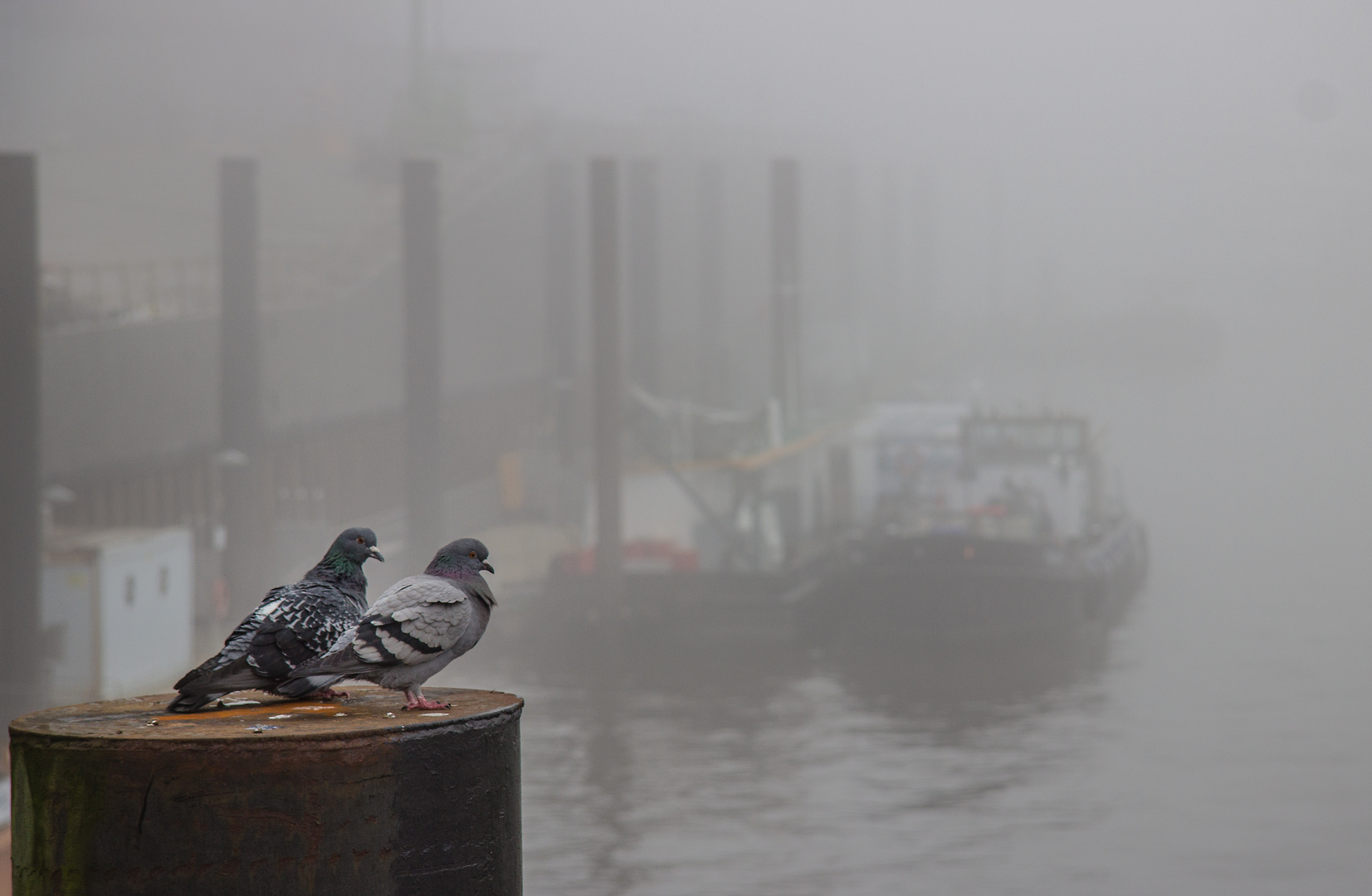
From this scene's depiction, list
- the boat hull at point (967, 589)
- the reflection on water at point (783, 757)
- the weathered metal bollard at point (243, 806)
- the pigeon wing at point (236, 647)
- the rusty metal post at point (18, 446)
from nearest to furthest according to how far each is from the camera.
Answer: the weathered metal bollard at point (243, 806) → the pigeon wing at point (236, 647) → the rusty metal post at point (18, 446) → the reflection on water at point (783, 757) → the boat hull at point (967, 589)

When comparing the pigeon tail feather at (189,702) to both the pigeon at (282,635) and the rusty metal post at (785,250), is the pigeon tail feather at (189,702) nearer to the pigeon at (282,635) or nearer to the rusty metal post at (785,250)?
the pigeon at (282,635)

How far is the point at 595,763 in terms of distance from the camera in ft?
97.7

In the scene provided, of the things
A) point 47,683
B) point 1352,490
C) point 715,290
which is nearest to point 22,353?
point 47,683

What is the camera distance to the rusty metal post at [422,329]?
35.8 m

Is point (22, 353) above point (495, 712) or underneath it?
above

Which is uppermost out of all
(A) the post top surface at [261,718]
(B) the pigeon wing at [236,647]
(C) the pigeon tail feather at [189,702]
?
(B) the pigeon wing at [236,647]

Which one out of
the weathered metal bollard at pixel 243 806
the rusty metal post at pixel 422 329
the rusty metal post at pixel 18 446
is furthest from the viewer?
the rusty metal post at pixel 422 329

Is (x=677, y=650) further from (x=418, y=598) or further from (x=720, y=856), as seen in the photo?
(x=418, y=598)

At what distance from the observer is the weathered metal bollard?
12.0ft

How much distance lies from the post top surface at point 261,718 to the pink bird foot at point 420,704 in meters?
0.02

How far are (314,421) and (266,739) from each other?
42897 mm

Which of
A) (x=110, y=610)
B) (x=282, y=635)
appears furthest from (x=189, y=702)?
(x=110, y=610)

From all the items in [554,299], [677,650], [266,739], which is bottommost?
[677,650]

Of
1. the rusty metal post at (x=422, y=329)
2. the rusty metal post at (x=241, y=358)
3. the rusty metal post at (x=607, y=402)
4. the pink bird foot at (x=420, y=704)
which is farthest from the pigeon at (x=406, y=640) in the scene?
the rusty metal post at (x=422, y=329)
